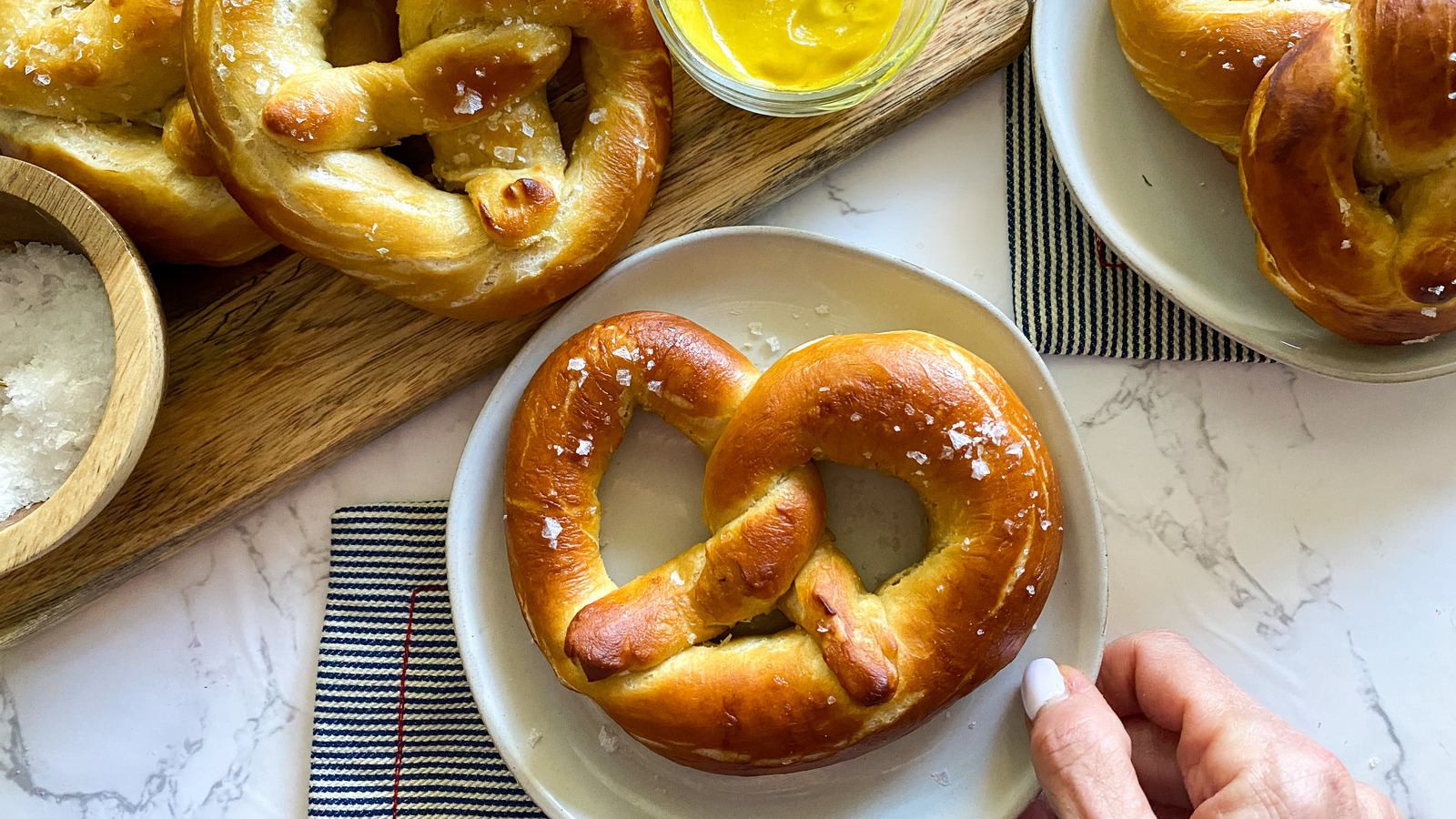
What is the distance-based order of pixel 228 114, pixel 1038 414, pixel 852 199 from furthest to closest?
pixel 852 199 → pixel 1038 414 → pixel 228 114

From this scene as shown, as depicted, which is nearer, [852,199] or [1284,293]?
[1284,293]

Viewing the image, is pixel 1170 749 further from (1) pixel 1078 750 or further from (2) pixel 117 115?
(2) pixel 117 115

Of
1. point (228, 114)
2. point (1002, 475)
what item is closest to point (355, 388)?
point (228, 114)

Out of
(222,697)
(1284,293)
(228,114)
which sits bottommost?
(222,697)

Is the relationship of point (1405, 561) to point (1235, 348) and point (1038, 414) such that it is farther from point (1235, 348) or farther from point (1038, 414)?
point (1038, 414)

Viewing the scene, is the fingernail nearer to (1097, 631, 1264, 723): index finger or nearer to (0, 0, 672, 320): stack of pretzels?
(1097, 631, 1264, 723): index finger

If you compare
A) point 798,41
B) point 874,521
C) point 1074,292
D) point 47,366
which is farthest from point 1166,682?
point 47,366

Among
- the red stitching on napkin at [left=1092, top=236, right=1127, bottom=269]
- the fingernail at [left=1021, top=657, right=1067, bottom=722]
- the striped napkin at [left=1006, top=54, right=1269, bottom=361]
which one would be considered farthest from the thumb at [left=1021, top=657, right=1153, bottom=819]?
the red stitching on napkin at [left=1092, top=236, right=1127, bottom=269]
